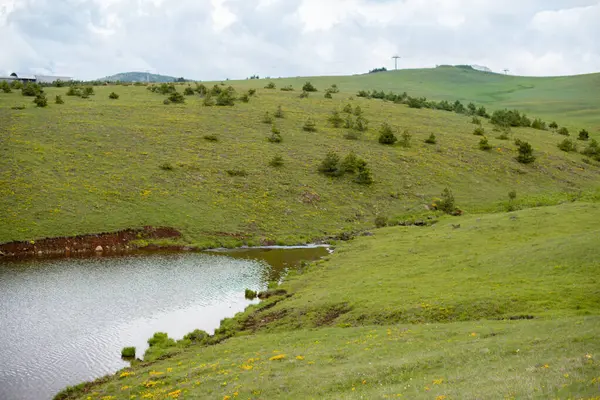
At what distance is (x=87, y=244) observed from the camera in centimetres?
5903

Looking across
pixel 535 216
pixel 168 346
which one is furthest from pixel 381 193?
pixel 168 346

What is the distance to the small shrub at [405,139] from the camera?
104 meters

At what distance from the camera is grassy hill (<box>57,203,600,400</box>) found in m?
20.1

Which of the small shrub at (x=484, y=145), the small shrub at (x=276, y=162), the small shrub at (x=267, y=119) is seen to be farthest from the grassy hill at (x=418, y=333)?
the small shrub at (x=267, y=119)

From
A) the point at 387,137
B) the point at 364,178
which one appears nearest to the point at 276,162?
the point at 364,178

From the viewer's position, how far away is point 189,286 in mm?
46219

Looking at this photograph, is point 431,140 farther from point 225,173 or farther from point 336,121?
point 225,173

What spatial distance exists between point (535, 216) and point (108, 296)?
42.1 m

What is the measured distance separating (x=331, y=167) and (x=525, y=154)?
40791 millimetres

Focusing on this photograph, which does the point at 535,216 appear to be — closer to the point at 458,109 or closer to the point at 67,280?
the point at 67,280

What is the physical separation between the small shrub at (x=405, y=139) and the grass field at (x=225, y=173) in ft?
6.86

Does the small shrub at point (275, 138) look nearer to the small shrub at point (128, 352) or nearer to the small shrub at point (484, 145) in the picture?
the small shrub at point (484, 145)

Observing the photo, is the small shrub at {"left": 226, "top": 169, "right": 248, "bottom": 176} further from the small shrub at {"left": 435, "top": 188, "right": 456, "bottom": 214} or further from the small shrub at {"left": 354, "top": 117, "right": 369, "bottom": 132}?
the small shrub at {"left": 354, "top": 117, "right": 369, "bottom": 132}

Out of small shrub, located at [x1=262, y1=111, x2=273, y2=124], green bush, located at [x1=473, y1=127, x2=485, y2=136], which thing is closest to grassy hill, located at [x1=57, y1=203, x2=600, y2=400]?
small shrub, located at [x1=262, y1=111, x2=273, y2=124]
